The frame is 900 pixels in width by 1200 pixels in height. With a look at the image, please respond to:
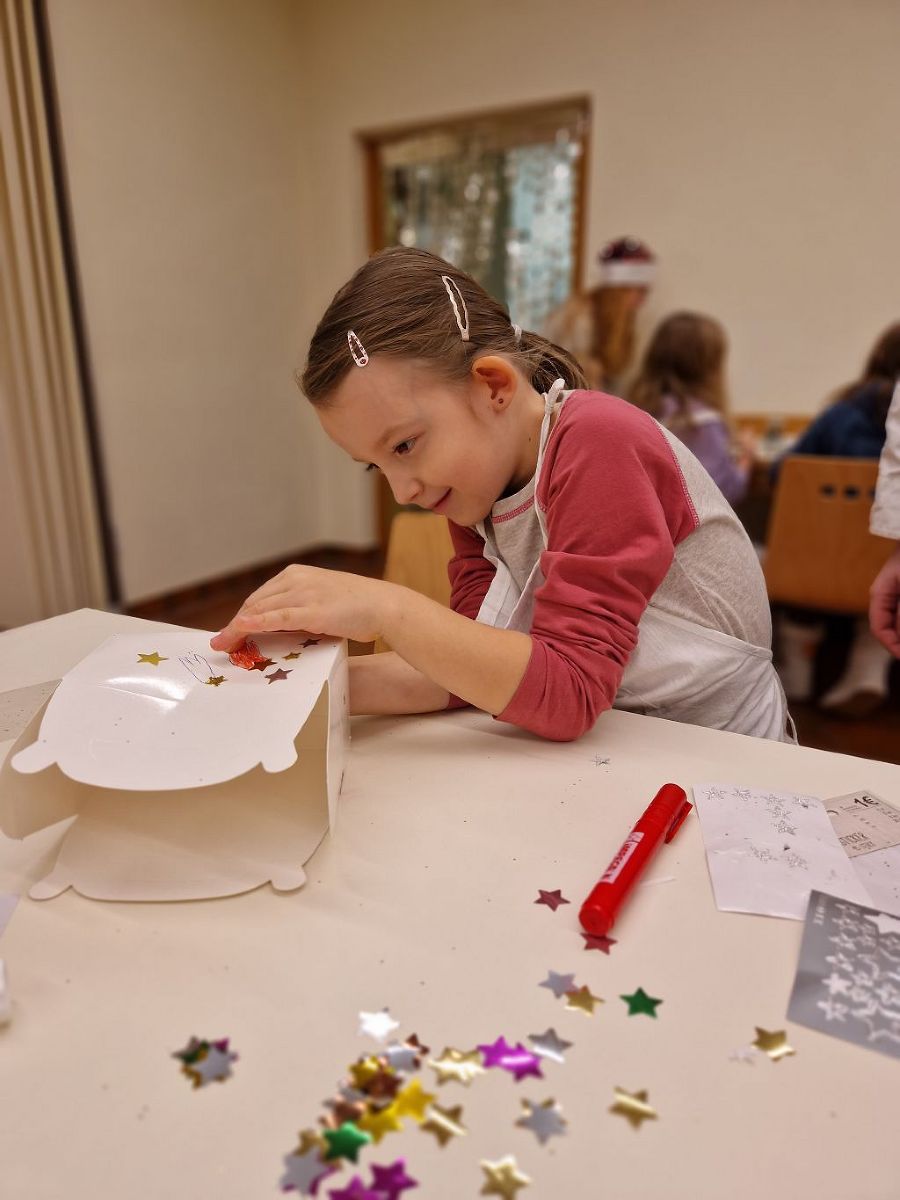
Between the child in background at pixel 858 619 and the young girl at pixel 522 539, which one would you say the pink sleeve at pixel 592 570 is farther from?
the child in background at pixel 858 619

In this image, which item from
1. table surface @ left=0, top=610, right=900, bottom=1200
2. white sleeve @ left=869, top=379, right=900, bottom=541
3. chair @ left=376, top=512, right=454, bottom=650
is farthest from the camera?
chair @ left=376, top=512, right=454, bottom=650

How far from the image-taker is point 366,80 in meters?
3.45

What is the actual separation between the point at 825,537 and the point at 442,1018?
1799mm

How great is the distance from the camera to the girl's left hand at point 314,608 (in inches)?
26.0

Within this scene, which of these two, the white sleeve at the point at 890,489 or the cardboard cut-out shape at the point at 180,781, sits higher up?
the white sleeve at the point at 890,489

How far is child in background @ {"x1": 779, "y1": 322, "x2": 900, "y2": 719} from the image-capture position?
2105mm

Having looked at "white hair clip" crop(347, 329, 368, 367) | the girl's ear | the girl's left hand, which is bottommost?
the girl's left hand

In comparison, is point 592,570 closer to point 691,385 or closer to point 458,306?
point 458,306

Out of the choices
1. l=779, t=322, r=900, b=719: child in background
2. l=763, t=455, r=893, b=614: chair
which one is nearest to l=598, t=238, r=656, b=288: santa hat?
l=779, t=322, r=900, b=719: child in background

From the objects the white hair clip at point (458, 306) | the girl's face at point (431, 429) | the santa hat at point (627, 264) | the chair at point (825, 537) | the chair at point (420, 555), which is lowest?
the chair at point (825, 537)

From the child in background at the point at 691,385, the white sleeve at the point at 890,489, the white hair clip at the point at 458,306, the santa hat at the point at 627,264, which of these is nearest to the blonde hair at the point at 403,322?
the white hair clip at the point at 458,306

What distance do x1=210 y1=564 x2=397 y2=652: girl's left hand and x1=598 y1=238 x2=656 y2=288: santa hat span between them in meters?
2.65

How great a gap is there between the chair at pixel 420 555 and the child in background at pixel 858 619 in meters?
1.34

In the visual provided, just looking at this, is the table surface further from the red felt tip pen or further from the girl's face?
the girl's face
